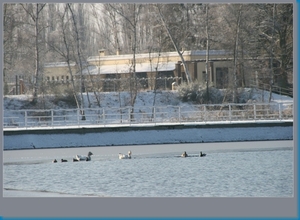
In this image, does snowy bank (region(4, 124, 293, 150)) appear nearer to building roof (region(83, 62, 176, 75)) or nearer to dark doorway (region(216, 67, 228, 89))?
dark doorway (region(216, 67, 228, 89))

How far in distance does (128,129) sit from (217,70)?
18275 millimetres

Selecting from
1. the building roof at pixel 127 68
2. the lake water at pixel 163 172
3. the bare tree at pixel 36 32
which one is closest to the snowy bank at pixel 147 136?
the lake water at pixel 163 172

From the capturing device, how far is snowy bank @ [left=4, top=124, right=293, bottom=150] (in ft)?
96.8

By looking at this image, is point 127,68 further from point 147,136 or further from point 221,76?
point 147,136

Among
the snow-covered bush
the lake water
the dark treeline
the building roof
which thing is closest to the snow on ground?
the lake water

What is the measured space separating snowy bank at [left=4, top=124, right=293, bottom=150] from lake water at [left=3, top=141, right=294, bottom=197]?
434 mm

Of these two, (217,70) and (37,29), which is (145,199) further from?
(217,70)

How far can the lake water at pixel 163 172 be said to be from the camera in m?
18.3

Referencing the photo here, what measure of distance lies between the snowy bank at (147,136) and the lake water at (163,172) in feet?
1.42

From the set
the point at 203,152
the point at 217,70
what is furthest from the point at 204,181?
the point at 217,70

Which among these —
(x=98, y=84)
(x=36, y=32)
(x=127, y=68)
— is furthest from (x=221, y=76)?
(x=36, y=32)

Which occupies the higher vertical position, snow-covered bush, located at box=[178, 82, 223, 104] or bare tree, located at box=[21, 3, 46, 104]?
bare tree, located at box=[21, 3, 46, 104]

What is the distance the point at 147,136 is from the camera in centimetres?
3006

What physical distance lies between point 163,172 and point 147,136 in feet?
26.0
